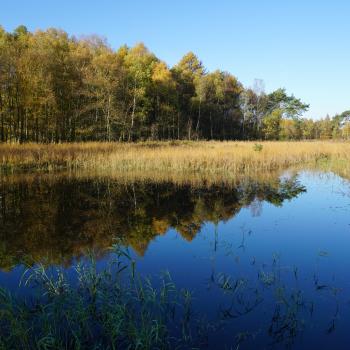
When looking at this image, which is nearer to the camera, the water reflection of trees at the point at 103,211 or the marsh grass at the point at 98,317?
the marsh grass at the point at 98,317

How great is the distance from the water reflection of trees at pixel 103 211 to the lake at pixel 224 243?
0.09 feet

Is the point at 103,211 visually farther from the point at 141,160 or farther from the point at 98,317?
the point at 141,160

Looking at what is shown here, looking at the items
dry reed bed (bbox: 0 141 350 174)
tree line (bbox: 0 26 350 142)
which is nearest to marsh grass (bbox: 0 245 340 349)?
dry reed bed (bbox: 0 141 350 174)

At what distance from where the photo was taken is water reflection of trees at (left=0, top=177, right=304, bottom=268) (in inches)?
261

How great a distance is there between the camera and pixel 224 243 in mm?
6711

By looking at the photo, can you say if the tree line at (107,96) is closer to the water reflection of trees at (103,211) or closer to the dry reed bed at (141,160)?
the dry reed bed at (141,160)

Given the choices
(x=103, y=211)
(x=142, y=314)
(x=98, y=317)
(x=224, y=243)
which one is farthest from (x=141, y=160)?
(x=142, y=314)

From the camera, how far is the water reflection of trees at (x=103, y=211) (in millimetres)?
6637

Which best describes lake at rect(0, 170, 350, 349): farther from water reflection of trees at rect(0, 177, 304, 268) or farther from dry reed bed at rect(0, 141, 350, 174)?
dry reed bed at rect(0, 141, 350, 174)

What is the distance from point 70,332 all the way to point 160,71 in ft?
128

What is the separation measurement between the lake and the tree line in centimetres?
1494

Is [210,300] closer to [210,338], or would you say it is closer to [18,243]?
[210,338]

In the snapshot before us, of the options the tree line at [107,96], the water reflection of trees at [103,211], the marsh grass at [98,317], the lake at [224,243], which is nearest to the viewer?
the marsh grass at [98,317]

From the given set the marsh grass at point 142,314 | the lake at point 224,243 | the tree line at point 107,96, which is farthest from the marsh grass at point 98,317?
the tree line at point 107,96
